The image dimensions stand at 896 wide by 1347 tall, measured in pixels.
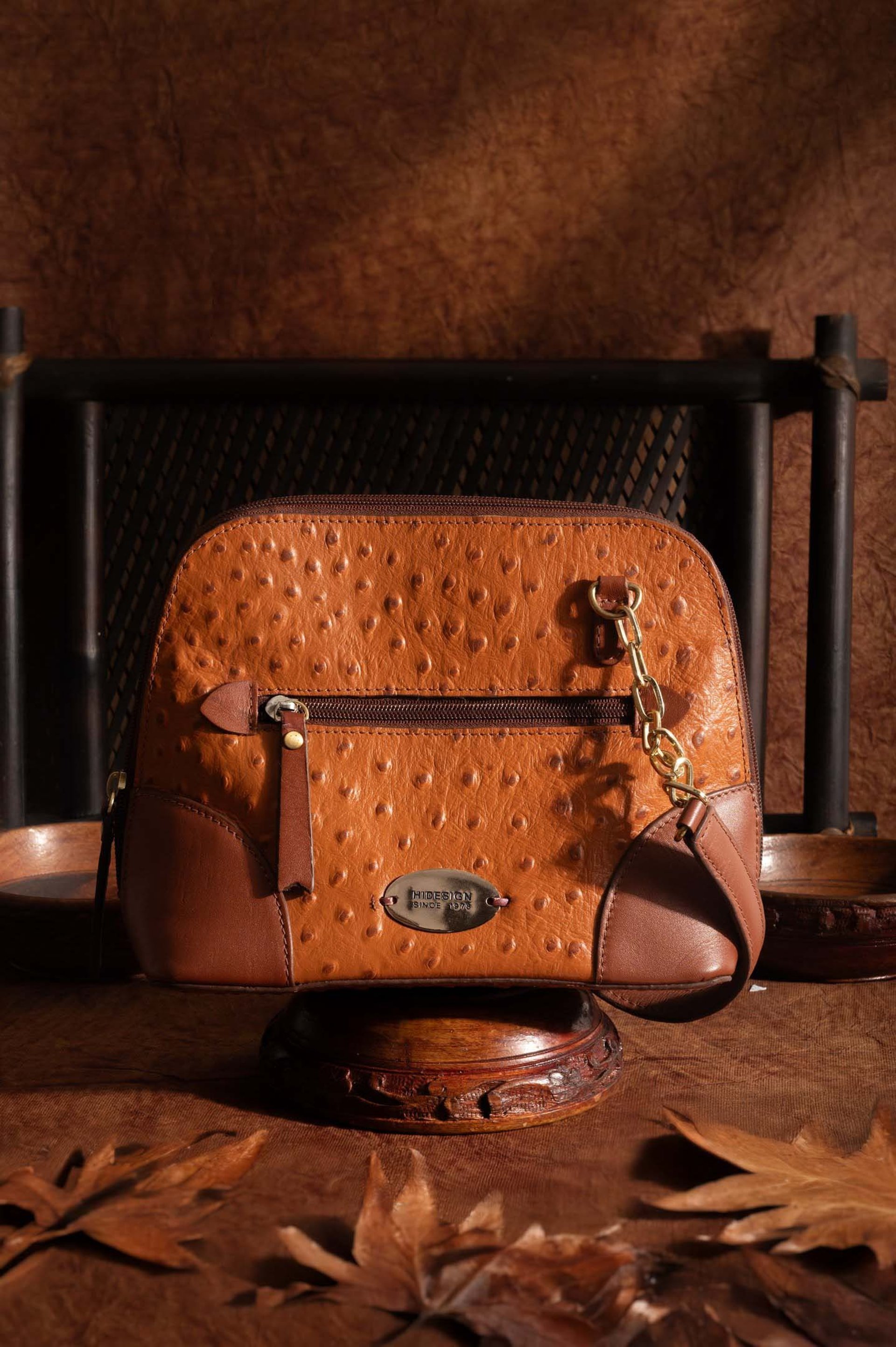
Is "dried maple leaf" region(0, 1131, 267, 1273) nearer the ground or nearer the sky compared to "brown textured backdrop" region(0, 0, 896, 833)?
nearer the ground

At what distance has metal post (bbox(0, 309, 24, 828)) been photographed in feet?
3.83

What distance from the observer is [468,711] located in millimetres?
622

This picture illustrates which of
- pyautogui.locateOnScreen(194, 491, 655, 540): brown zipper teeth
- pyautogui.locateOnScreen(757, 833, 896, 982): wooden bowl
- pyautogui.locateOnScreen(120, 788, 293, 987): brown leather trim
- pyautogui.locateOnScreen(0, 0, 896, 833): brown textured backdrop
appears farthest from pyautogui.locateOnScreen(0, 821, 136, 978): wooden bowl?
pyautogui.locateOnScreen(0, 0, 896, 833): brown textured backdrop

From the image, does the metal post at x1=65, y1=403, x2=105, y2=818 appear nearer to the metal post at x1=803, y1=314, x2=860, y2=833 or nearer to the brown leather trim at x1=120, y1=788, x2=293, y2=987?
the brown leather trim at x1=120, y1=788, x2=293, y2=987

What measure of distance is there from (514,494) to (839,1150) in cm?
79

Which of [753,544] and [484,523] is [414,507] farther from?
[753,544]

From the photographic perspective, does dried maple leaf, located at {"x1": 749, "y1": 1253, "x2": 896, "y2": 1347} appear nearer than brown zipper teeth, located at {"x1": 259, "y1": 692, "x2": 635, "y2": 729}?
Yes

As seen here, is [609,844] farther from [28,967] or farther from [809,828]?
[809,828]

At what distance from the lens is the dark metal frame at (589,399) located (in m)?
1.17

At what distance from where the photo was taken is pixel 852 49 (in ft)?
4.09

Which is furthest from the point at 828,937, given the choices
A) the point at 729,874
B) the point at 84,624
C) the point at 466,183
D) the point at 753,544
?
the point at 466,183

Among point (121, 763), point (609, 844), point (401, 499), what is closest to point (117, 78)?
point (121, 763)

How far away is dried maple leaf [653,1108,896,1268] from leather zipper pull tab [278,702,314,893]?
0.23 meters

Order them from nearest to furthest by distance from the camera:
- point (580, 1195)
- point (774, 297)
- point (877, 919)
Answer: point (580, 1195)
point (877, 919)
point (774, 297)
